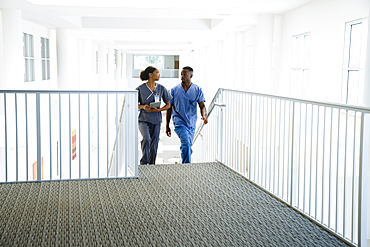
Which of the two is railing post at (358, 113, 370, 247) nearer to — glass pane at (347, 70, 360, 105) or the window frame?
glass pane at (347, 70, 360, 105)

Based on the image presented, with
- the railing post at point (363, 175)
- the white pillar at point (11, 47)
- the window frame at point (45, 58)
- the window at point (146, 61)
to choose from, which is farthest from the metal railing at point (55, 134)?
the window at point (146, 61)

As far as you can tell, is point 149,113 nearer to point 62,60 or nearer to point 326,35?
point 326,35

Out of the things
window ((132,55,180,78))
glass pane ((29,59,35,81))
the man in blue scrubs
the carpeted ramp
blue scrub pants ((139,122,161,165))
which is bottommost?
the carpeted ramp

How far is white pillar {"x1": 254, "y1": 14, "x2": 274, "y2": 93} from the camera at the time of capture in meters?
9.37

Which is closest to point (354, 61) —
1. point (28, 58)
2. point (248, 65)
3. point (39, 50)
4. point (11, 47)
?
point (11, 47)

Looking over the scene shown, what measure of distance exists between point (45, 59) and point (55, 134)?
3.05 metres

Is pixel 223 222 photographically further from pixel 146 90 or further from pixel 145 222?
pixel 146 90

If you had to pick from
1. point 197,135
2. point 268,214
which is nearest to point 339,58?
point 197,135

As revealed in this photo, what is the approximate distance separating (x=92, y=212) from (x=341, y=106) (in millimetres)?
1971

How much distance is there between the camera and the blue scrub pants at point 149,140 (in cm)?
522

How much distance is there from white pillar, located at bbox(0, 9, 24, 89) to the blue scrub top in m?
4.66

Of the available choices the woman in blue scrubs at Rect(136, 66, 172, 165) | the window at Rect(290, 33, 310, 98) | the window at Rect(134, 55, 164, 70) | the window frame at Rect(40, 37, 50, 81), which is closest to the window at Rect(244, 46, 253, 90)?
the window at Rect(290, 33, 310, 98)

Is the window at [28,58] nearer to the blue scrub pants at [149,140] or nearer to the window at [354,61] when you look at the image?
the blue scrub pants at [149,140]

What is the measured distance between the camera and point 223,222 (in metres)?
3.01
